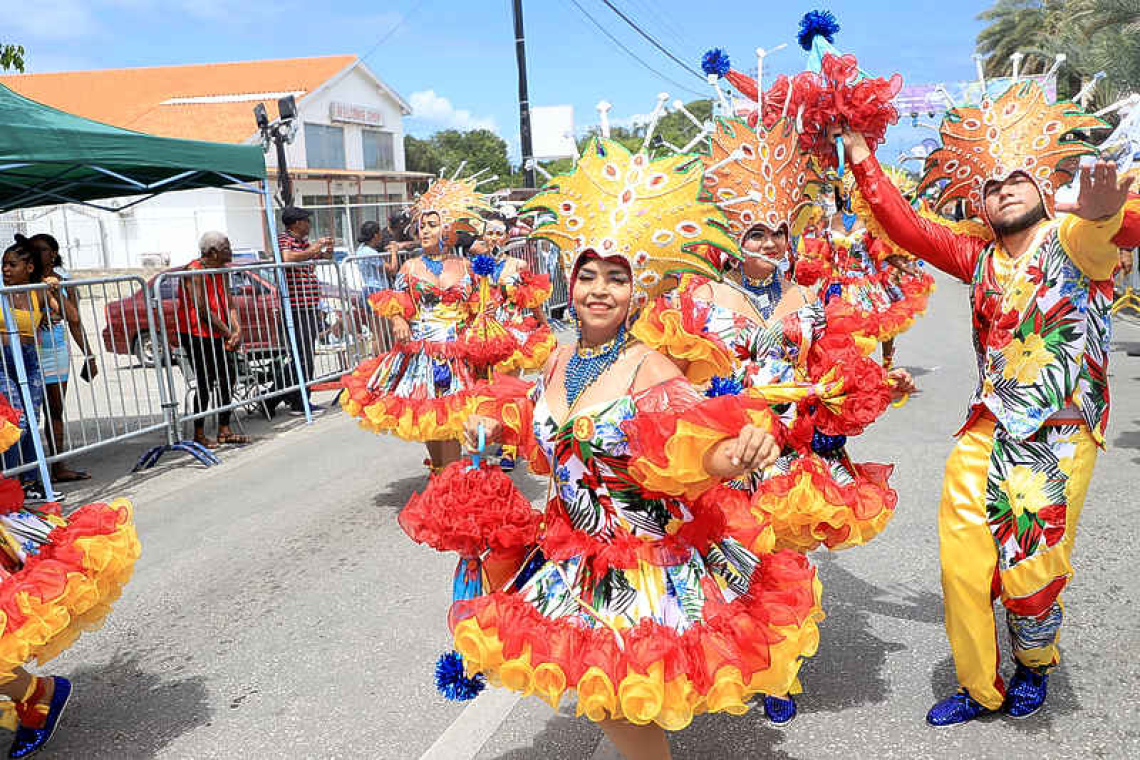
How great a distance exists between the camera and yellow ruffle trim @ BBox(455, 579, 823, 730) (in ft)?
7.70

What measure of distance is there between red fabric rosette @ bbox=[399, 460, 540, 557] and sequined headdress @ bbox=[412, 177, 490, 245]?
4.37 meters

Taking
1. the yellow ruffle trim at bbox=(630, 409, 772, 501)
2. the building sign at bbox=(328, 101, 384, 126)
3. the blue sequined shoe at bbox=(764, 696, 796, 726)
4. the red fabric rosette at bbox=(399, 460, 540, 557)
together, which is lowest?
the blue sequined shoe at bbox=(764, 696, 796, 726)

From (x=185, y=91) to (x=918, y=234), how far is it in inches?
2031

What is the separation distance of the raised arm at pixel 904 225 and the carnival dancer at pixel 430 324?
3591 millimetres

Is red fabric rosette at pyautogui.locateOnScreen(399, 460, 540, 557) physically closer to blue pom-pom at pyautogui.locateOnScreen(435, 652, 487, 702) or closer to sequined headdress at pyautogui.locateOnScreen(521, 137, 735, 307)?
blue pom-pom at pyautogui.locateOnScreen(435, 652, 487, 702)

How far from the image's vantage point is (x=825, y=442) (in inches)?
160

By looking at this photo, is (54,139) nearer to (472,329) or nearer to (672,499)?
(472,329)

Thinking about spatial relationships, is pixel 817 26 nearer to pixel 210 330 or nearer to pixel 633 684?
pixel 633 684

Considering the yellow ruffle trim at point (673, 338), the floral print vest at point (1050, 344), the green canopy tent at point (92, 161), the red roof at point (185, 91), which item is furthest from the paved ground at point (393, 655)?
the red roof at point (185, 91)

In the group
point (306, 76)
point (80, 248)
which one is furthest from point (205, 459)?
point (306, 76)

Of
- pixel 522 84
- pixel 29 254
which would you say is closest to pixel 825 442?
pixel 29 254

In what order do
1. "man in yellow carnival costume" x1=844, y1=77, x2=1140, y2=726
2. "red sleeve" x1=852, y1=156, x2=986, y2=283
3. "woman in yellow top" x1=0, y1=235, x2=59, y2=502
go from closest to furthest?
1. "man in yellow carnival costume" x1=844, y1=77, x2=1140, y2=726
2. "red sleeve" x1=852, y1=156, x2=986, y2=283
3. "woman in yellow top" x1=0, y1=235, x2=59, y2=502

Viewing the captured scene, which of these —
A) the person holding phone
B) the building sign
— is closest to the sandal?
the person holding phone

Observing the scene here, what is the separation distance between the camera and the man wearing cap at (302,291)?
1080 centimetres
